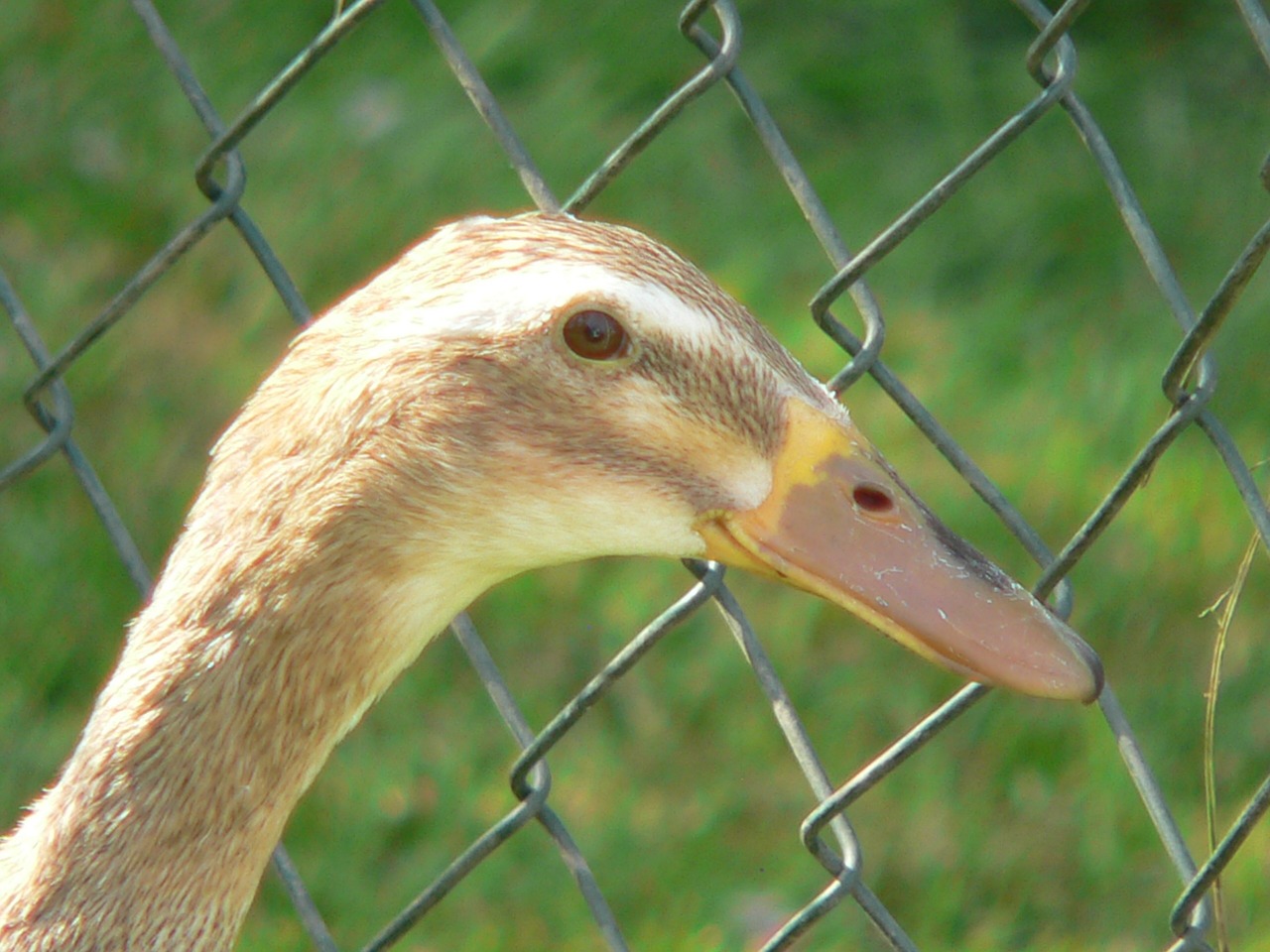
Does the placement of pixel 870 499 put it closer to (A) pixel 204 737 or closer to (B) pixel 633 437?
(B) pixel 633 437

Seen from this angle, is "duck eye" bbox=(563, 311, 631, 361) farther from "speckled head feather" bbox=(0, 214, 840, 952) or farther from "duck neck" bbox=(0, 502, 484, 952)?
"duck neck" bbox=(0, 502, 484, 952)

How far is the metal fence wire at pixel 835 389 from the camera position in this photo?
130cm

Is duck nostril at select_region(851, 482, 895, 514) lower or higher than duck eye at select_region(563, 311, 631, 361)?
lower

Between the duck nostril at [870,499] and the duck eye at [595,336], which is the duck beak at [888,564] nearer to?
the duck nostril at [870,499]

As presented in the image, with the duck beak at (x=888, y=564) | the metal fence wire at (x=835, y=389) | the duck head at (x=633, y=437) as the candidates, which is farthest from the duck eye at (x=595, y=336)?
→ the metal fence wire at (x=835, y=389)

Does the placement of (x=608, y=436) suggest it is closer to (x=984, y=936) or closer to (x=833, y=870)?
(x=833, y=870)

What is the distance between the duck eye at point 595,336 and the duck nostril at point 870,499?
20cm

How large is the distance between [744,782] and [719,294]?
122 cm

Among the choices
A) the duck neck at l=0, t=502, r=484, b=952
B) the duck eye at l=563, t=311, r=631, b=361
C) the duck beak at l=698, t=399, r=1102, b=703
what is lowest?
the duck beak at l=698, t=399, r=1102, b=703

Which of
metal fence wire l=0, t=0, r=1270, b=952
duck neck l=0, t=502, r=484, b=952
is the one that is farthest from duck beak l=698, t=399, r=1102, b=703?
duck neck l=0, t=502, r=484, b=952

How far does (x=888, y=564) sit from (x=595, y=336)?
0.27 meters

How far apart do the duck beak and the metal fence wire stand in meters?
0.12

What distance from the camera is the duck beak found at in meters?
1.25

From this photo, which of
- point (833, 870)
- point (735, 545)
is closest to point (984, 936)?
point (833, 870)
